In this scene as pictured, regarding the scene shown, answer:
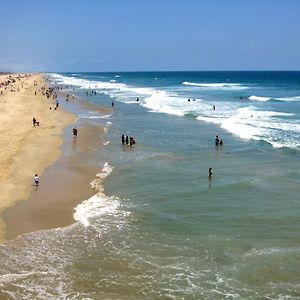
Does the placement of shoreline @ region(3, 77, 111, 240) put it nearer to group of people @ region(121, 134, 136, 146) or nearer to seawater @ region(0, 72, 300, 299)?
A: seawater @ region(0, 72, 300, 299)

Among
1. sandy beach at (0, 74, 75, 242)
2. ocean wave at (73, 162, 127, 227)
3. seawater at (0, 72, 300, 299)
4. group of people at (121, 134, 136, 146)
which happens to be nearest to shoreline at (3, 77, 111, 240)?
ocean wave at (73, 162, 127, 227)

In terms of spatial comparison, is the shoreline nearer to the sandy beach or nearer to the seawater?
the sandy beach

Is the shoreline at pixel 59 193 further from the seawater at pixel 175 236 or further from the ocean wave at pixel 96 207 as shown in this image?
the seawater at pixel 175 236

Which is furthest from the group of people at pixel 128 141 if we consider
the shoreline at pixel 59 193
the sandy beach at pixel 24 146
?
the sandy beach at pixel 24 146

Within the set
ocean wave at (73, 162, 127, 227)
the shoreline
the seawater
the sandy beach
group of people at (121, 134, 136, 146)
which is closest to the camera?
the seawater

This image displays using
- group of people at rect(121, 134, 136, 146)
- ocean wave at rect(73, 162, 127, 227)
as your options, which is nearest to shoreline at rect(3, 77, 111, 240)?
ocean wave at rect(73, 162, 127, 227)

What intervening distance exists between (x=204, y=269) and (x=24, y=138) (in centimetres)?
2384

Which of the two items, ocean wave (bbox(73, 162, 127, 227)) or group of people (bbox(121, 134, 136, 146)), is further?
group of people (bbox(121, 134, 136, 146))

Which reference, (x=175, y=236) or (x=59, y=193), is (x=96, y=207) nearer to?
(x=59, y=193)

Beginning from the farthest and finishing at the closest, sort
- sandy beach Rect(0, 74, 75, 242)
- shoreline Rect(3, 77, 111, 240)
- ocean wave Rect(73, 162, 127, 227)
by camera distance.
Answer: sandy beach Rect(0, 74, 75, 242) → ocean wave Rect(73, 162, 127, 227) → shoreline Rect(3, 77, 111, 240)

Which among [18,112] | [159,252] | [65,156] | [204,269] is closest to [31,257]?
[159,252]

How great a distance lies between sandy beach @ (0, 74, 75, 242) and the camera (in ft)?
72.2

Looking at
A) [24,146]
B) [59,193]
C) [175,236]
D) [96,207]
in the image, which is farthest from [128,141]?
[175,236]

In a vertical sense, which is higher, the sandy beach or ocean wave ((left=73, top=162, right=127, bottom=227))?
the sandy beach
